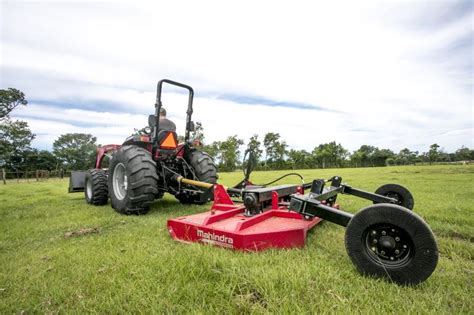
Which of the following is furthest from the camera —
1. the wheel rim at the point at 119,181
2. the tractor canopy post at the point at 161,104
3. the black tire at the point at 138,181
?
the wheel rim at the point at 119,181

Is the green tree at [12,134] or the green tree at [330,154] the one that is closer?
the green tree at [12,134]

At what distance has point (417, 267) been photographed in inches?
71.3

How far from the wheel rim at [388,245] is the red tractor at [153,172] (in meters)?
2.51

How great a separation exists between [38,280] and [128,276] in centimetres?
72

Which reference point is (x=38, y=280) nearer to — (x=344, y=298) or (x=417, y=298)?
(x=344, y=298)

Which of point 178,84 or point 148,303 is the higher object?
point 178,84

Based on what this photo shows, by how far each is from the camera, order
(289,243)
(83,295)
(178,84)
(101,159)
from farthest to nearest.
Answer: (101,159)
(178,84)
(289,243)
(83,295)

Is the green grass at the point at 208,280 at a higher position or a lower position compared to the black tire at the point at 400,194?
lower

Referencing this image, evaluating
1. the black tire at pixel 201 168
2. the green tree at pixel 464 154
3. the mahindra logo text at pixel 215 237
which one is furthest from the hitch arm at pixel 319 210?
the green tree at pixel 464 154

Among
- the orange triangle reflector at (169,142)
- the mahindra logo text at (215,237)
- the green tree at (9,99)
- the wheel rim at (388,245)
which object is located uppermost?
the green tree at (9,99)

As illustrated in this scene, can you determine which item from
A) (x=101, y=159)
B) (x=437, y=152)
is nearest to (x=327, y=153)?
(x=437, y=152)

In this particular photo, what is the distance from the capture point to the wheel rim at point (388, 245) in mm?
1915

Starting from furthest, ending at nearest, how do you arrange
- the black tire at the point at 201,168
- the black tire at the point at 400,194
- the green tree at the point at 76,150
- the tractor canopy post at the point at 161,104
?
1. the green tree at the point at 76,150
2. the black tire at the point at 201,168
3. the tractor canopy post at the point at 161,104
4. the black tire at the point at 400,194

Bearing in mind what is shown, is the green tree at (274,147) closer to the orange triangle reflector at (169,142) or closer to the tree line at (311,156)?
the tree line at (311,156)
